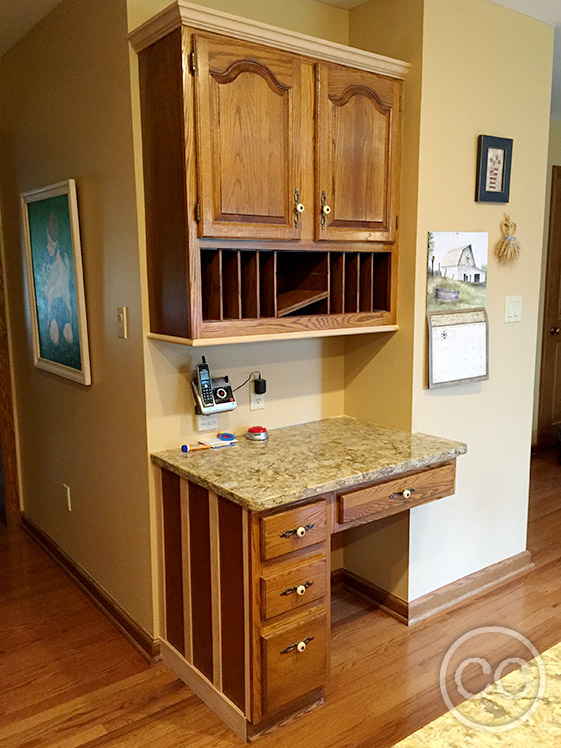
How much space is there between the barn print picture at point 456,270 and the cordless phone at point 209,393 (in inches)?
33.9

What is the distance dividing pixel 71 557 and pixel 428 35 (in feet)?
8.89

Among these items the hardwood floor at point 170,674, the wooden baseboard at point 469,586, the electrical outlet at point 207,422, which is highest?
the electrical outlet at point 207,422

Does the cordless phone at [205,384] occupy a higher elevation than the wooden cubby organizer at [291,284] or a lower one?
lower

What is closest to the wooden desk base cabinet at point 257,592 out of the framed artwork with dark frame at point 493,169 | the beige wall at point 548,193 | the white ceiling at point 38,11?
the framed artwork with dark frame at point 493,169

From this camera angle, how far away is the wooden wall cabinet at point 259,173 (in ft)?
6.48

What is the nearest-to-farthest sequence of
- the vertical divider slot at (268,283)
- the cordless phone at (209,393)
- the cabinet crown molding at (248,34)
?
the cabinet crown molding at (248,34), the vertical divider slot at (268,283), the cordless phone at (209,393)

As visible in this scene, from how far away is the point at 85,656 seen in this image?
8.11 ft

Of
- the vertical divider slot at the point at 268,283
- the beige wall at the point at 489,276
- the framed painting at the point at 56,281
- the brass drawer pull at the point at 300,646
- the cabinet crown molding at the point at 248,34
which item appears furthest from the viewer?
the framed painting at the point at 56,281

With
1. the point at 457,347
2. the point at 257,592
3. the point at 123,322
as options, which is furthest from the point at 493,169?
the point at 257,592

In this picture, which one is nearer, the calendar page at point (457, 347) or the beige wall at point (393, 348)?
the beige wall at point (393, 348)

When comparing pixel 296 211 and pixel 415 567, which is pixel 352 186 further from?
pixel 415 567

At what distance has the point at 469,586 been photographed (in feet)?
9.48

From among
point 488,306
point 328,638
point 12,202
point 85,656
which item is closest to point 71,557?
point 85,656

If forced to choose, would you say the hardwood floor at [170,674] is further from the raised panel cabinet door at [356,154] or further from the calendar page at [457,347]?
the raised panel cabinet door at [356,154]
